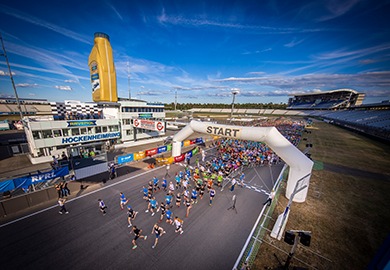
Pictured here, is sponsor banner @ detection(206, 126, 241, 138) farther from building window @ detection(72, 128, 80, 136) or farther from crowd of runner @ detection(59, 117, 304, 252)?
building window @ detection(72, 128, 80, 136)

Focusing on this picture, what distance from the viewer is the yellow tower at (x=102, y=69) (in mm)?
25500

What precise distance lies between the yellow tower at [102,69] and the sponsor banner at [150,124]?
653 cm

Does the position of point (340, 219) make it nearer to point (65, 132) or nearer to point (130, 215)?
point (130, 215)

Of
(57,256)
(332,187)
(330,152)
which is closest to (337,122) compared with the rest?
(330,152)

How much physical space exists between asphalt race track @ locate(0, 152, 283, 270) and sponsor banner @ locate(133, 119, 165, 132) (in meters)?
13.4

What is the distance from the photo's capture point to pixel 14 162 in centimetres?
1931

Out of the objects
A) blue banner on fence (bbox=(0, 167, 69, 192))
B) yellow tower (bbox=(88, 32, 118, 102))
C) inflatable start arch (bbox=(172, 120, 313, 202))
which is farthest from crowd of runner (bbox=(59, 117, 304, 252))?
yellow tower (bbox=(88, 32, 118, 102))

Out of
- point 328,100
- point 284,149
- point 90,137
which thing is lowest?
point 90,137

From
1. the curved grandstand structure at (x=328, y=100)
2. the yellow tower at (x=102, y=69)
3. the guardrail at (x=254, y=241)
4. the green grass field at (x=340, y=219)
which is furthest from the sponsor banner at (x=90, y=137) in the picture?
the curved grandstand structure at (x=328, y=100)

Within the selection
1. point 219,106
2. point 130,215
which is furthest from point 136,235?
point 219,106

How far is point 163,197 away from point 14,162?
72.1ft

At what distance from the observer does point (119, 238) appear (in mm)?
8398

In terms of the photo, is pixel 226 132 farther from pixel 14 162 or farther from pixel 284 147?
pixel 14 162

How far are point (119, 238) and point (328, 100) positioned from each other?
14910 centimetres
